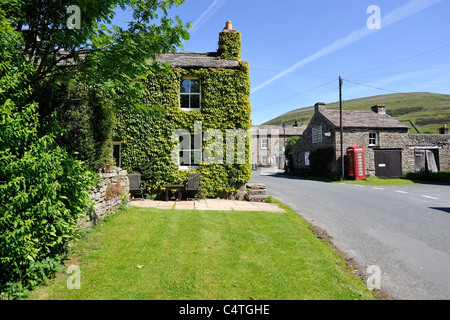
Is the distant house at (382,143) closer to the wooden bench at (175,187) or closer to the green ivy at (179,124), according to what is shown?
the green ivy at (179,124)

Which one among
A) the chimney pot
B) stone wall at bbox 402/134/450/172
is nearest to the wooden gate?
stone wall at bbox 402/134/450/172

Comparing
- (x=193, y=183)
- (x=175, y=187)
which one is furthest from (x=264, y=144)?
(x=175, y=187)

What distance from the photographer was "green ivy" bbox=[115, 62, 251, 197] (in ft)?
35.5

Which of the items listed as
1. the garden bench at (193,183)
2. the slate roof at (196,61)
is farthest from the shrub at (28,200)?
the slate roof at (196,61)

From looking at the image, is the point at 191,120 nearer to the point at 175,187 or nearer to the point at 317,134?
the point at 175,187

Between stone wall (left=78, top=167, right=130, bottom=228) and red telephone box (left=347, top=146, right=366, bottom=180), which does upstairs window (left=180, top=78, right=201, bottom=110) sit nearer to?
stone wall (left=78, top=167, right=130, bottom=228)

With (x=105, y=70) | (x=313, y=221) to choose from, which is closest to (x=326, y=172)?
(x=313, y=221)

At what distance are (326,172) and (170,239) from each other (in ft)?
74.9

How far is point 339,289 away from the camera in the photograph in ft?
12.8

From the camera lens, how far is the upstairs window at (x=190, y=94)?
11.5m

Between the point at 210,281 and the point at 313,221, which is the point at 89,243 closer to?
the point at 210,281

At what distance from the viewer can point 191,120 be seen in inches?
441

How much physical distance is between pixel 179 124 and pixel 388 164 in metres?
22.6

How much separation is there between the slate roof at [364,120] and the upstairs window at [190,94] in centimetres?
1713
